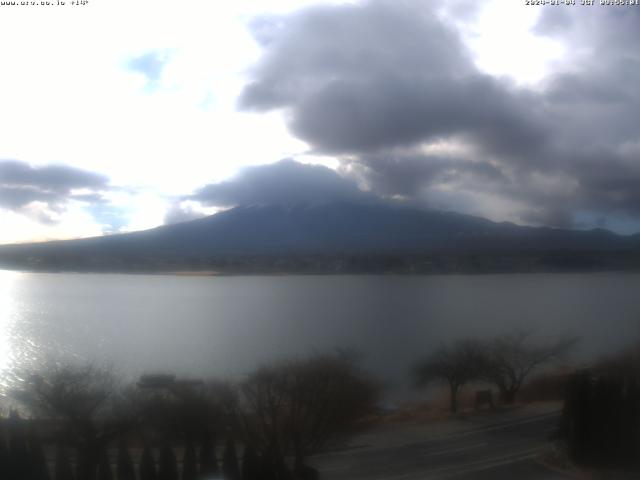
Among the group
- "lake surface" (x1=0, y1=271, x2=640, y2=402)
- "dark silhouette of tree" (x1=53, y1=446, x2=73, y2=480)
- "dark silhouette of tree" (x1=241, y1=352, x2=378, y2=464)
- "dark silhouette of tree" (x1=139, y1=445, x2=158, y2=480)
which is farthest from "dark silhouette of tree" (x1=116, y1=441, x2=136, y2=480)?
"lake surface" (x1=0, y1=271, x2=640, y2=402)

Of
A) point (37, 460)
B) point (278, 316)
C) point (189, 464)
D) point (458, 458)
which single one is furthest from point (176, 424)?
point (278, 316)

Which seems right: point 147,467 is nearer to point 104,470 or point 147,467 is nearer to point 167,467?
point 167,467

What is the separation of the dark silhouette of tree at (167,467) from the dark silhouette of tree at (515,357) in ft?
19.9

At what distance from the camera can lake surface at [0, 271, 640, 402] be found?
973 centimetres

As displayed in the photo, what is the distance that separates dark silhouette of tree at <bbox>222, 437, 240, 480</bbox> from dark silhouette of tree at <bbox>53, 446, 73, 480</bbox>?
73.5 inches

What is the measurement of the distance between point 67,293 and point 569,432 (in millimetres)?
12070

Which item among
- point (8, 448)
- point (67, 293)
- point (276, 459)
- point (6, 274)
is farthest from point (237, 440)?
point (6, 274)

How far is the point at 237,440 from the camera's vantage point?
7.09 metres

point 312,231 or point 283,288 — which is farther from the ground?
point 312,231

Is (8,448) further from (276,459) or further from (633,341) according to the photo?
(633,341)

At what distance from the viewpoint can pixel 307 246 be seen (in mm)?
14195

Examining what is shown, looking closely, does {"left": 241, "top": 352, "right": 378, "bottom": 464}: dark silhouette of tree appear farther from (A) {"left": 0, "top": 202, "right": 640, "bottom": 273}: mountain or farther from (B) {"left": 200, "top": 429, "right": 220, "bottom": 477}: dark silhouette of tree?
(A) {"left": 0, "top": 202, "right": 640, "bottom": 273}: mountain

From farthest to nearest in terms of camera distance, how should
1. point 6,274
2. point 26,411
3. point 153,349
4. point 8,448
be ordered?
1. point 6,274
2. point 153,349
3. point 26,411
4. point 8,448

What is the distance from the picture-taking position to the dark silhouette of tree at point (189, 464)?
6660mm
